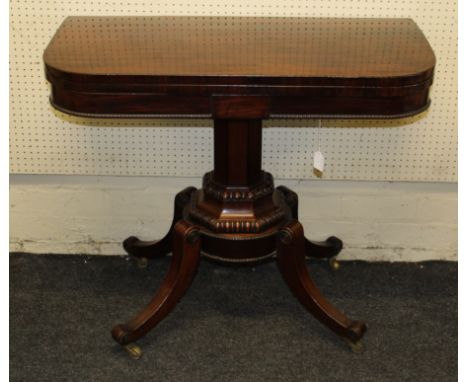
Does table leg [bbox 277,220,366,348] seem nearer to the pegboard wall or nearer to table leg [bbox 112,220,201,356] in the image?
table leg [bbox 112,220,201,356]

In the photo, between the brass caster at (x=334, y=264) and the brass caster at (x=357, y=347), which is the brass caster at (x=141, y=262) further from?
the brass caster at (x=357, y=347)

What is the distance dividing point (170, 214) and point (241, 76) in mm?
1049

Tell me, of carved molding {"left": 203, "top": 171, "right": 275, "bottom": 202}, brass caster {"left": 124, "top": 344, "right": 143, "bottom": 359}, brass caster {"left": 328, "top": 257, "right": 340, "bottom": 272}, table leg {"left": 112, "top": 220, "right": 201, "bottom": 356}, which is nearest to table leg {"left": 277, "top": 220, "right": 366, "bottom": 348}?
carved molding {"left": 203, "top": 171, "right": 275, "bottom": 202}

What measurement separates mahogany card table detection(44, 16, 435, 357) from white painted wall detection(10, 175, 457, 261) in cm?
25

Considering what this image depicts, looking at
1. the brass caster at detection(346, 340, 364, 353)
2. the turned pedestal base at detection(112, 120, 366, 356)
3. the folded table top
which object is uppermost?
the folded table top

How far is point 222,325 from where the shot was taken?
7.62ft

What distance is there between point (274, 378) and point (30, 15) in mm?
1381

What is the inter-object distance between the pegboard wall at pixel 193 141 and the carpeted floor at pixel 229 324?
0.37 metres

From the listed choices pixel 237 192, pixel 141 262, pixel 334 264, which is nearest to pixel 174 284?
pixel 237 192

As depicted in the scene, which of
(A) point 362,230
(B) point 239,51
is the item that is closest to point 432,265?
(A) point 362,230

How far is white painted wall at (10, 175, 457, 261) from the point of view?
8.53 ft

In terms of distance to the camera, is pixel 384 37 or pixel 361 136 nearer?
pixel 384 37

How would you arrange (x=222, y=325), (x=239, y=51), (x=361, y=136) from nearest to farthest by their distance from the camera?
1. (x=239, y=51)
2. (x=222, y=325)
3. (x=361, y=136)

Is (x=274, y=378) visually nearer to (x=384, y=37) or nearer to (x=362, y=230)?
(x=362, y=230)
